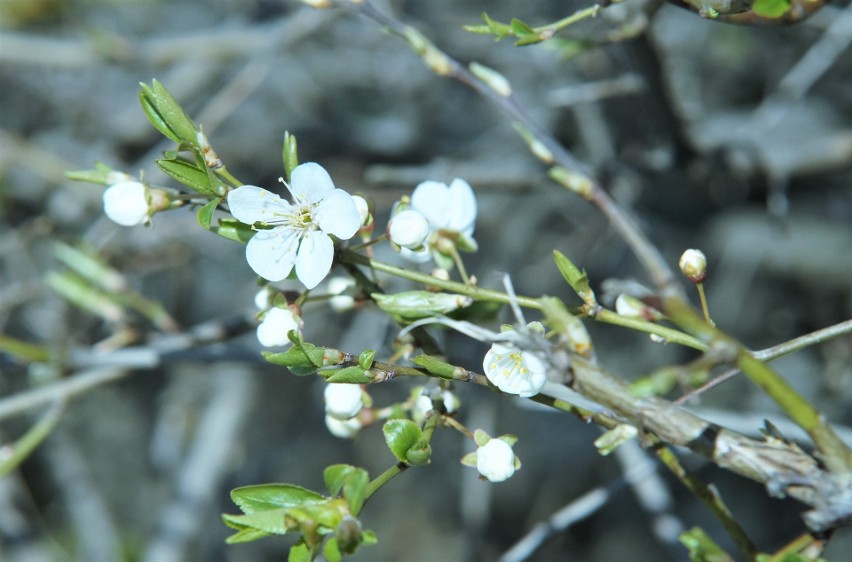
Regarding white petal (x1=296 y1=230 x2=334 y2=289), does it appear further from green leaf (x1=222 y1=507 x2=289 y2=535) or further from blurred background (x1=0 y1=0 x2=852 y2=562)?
blurred background (x1=0 y1=0 x2=852 y2=562)

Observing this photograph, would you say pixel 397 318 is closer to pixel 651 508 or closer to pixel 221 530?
pixel 651 508

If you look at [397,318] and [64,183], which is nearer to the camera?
[397,318]

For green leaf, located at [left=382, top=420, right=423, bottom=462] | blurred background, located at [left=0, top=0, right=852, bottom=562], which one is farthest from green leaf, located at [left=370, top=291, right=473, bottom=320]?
blurred background, located at [left=0, top=0, right=852, bottom=562]

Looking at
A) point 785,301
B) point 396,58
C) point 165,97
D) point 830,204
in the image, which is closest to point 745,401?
point 785,301

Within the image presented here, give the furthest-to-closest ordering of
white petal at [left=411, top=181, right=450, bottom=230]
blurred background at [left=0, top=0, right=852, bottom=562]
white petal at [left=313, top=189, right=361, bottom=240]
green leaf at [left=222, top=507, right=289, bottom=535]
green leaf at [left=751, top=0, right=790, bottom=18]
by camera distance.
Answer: blurred background at [left=0, top=0, right=852, bottom=562], white petal at [left=411, top=181, right=450, bottom=230], green leaf at [left=751, top=0, right=790, bottom=18], white petal at [left=313, top=189, right=361, bottom=240], green leaf at [left=222, top=507, right=289, bottom=535]

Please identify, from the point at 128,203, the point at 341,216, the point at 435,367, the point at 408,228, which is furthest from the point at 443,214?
the point at 128,203

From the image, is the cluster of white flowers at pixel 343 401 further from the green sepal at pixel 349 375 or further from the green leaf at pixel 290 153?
the green leaf at pixel 290 153

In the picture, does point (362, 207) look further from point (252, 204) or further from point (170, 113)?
point (170, 113)
